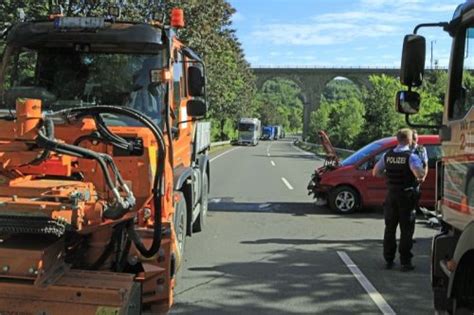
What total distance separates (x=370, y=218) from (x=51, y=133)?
32.6 feet

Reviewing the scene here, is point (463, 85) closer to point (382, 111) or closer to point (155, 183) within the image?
point (155, 183)

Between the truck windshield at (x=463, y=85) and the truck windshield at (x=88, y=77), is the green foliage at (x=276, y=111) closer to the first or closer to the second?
the truck windshield at (x=88, y=77)

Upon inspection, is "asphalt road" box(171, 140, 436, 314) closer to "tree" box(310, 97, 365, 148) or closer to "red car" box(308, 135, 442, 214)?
"red car" box(308, 135, 442, 214)

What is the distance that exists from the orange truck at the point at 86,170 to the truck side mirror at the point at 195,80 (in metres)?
0.62

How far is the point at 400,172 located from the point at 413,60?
12.7 feet

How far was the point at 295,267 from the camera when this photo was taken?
8555 mm

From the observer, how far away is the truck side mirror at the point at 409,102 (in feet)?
17.5

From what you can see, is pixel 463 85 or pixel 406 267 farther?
pixel 406 267

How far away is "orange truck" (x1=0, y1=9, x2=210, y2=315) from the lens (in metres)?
4.37

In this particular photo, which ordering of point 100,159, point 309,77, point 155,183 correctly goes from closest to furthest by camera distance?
point 100,159 < point 155,183 < point 309,77

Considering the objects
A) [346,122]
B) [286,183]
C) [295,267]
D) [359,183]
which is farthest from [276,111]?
[295,267]

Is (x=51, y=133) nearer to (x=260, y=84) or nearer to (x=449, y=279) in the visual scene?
(x=449, y=279)

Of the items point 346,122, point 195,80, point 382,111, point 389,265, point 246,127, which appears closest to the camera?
point 195,80

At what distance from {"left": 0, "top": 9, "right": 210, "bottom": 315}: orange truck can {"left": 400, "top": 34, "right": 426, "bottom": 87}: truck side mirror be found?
202cm
